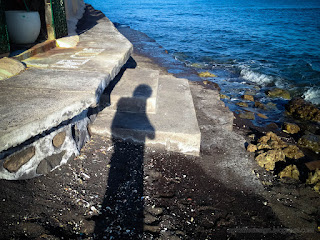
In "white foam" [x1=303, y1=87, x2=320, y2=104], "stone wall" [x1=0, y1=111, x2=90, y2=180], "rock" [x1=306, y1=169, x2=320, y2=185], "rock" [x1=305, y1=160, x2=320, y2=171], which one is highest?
"stone wall" [x1=0, y1=111, x2=90, y2=180]

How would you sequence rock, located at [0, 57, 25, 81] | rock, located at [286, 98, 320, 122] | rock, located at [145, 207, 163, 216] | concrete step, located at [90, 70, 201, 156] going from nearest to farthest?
rock, located at [145, 207, 163, 216], rock, located at [0, 57, 25, 81], concrete step, located at [90, 70, 201, 156], rock, located at [286, 98, 320, 122]

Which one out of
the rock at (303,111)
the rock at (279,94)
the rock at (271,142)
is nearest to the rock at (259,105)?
the rock at (303,111)

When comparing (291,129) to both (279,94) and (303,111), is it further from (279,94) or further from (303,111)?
(279,94)

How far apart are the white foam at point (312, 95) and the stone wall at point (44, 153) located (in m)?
9.15

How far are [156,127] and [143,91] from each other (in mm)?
876

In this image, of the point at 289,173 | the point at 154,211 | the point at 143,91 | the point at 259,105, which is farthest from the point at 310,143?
the point at 154,211

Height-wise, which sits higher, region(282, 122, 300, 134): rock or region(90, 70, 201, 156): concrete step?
region(90, 70, 201, 156): concrete step

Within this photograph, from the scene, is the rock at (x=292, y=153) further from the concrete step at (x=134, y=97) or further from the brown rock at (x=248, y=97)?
the brown rock at (x=248, y=97)

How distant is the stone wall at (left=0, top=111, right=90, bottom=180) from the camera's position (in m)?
2.45

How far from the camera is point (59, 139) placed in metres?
2.96

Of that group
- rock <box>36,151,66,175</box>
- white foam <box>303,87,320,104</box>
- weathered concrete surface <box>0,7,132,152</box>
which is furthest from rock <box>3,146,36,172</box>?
white foam <box>303,87,320,104</box>

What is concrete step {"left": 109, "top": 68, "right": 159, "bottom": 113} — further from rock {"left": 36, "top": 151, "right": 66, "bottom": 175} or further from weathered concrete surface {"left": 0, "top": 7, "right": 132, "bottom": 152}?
rock {"left": 36, "top": 151, "right": 66, "bottom": 175}

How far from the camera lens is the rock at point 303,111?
7.07 meters

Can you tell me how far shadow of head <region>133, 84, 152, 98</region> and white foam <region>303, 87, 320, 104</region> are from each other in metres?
7.61
